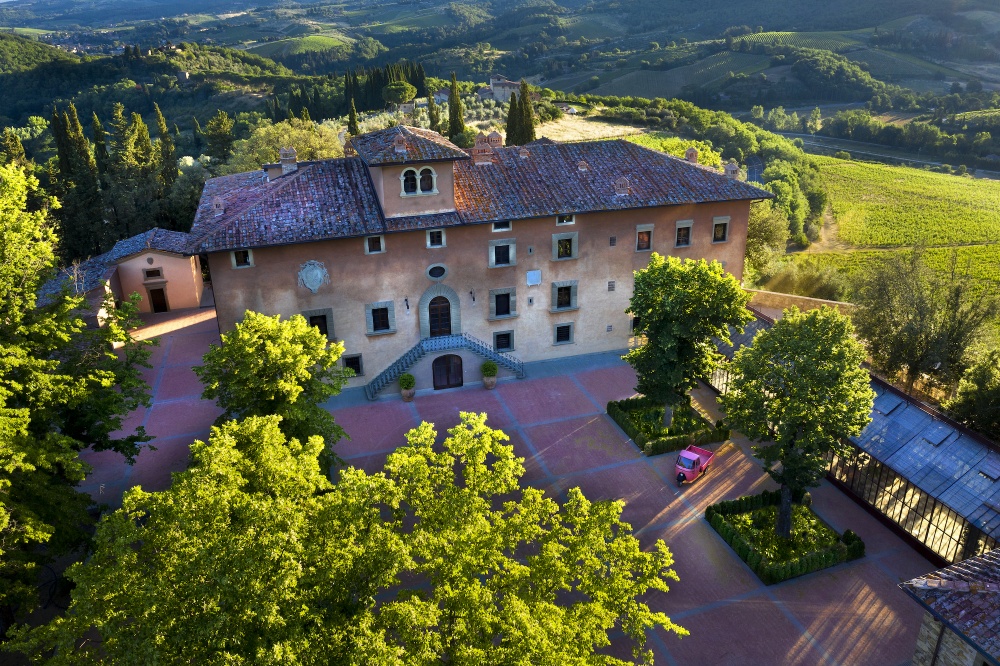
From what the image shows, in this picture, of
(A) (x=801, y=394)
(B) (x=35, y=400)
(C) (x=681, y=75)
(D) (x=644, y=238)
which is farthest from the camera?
(C) (x=681, y=75)

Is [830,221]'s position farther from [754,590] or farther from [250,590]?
[250,590]

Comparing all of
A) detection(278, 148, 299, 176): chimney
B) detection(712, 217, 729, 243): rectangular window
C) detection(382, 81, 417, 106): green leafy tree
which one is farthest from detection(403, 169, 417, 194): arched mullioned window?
detection(382, 81, 417, 106): green leafy tree

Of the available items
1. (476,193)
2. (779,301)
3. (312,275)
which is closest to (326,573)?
(312,275)

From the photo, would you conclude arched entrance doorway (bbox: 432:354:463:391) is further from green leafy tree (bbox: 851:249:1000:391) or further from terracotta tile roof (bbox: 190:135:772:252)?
green leafy tree (bbox: 851:249:1000:391)

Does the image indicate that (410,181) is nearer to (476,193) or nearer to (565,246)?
(476,193)

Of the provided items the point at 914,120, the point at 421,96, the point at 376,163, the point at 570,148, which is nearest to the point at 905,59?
the point at 914,120

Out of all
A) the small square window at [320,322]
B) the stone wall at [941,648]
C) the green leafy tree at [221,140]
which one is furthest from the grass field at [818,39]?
the stone wall at [941,648]
